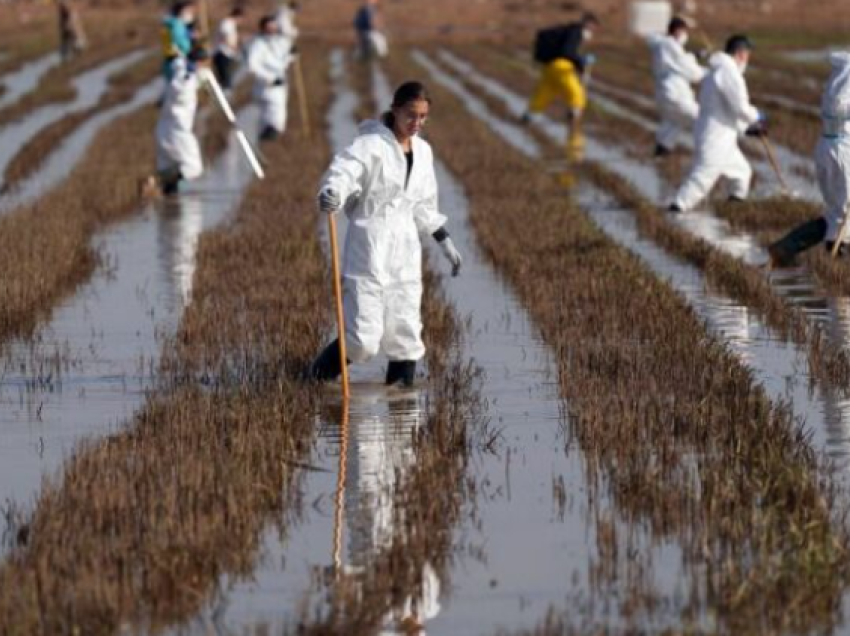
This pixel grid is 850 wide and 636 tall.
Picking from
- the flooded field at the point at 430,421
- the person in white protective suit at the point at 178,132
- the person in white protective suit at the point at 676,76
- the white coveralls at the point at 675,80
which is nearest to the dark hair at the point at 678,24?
the person in white protective suit at the point at 676,76

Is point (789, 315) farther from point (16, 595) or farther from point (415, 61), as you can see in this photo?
point (415, 61)

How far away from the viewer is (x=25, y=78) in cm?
4341

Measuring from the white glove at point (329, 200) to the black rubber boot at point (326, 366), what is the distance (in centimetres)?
84

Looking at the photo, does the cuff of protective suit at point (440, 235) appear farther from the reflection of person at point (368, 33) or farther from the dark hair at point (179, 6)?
the reflection of person at point (368, 33)

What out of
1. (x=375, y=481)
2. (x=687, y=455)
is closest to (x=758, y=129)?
(x=687, y=455)

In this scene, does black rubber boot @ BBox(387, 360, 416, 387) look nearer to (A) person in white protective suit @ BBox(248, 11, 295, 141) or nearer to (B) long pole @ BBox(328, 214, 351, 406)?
(B) long pole @ BBox(328, 214, 351, 406)

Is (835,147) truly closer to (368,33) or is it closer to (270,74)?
(270,74)

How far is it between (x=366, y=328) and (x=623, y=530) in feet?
10.6

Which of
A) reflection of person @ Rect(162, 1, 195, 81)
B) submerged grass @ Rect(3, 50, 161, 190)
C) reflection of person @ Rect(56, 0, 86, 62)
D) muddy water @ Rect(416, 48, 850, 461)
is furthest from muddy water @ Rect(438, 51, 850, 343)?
reflection of person @ Rect(56, 0, 86, 62)

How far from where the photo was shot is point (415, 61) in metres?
50.2

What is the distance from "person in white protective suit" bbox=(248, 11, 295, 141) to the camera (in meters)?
28.6

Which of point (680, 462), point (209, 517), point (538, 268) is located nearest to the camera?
point (209, 517)

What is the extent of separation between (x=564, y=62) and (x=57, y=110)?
768 cm

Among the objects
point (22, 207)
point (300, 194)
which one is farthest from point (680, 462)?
point (300, 194)
